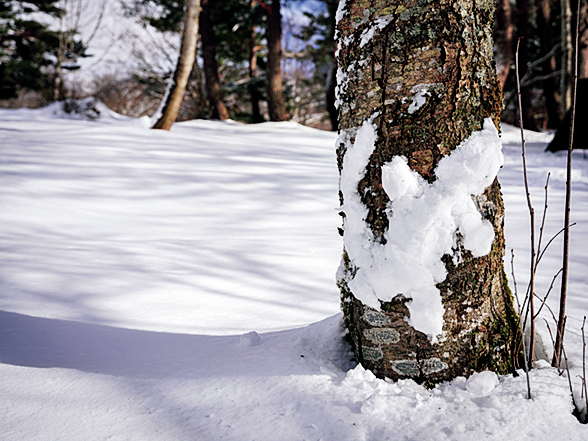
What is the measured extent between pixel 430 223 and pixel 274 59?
10.2 metres

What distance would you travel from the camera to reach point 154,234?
288 centimetres

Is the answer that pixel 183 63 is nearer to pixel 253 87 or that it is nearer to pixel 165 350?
pixel 165 350

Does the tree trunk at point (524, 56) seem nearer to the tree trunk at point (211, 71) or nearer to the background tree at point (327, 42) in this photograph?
the background tree at point (327, 42)

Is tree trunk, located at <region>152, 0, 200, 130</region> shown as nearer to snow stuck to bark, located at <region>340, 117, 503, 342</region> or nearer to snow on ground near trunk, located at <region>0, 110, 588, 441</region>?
snow on ground near trunk, located at <region>0, 110, 588, 441</region>

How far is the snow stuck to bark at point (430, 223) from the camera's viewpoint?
3.45 feet

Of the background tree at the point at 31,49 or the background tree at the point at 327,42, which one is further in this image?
the background tree at the point at 31,49

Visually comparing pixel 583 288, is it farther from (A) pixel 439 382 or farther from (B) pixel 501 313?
(A) pixel 439 382

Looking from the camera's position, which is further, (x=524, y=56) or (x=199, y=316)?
(x=524, y=56)

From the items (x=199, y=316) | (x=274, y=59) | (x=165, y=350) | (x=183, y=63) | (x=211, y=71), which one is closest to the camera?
(x=165, y=350)

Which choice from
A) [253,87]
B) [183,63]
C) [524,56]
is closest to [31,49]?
[253,87]

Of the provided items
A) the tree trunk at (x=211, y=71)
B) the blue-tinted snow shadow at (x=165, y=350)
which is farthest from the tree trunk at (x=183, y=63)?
the blue-tinted snow shadow at (x=165, y=350)

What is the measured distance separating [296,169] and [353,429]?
3879 mm

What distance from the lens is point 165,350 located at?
140 cm

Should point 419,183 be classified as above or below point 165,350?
above
